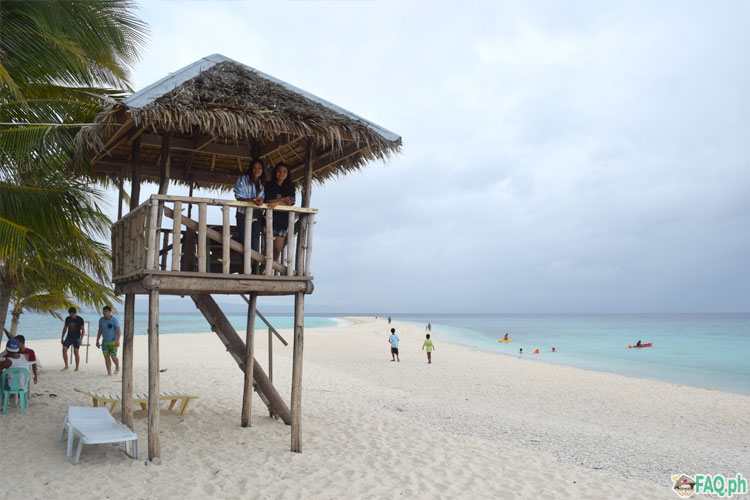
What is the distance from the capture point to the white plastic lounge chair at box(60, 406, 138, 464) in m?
5.44

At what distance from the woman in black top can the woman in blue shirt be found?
15cm

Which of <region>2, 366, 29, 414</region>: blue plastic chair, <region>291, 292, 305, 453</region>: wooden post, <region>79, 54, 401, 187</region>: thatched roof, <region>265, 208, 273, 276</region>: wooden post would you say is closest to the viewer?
<region>79, 54, 401, 187</region>: thatched roof

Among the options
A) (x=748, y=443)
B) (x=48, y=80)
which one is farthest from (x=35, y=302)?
(x=748, y=443)

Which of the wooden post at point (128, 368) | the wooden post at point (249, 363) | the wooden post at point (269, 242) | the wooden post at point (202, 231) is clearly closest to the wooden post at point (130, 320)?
the wooden post at point (128, 368)

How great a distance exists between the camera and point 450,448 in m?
7.12

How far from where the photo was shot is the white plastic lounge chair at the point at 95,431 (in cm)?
544

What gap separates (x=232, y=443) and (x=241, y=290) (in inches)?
85.8

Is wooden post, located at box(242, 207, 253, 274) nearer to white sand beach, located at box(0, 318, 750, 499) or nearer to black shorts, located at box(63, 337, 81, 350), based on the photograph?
white sand beach, located at box(0, 318, 750, 499)

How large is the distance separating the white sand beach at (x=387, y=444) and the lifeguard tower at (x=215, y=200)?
25.0 inches

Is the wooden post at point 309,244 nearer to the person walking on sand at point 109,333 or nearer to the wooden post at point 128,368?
the wooden post at point 128,368

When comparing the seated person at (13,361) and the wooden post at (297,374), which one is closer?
the wooden post at (297,374)

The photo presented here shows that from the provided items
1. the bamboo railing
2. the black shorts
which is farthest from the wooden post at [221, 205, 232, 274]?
the black shorts

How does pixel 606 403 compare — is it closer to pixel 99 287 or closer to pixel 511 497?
pixel 511 497

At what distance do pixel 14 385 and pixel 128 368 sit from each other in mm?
2521
